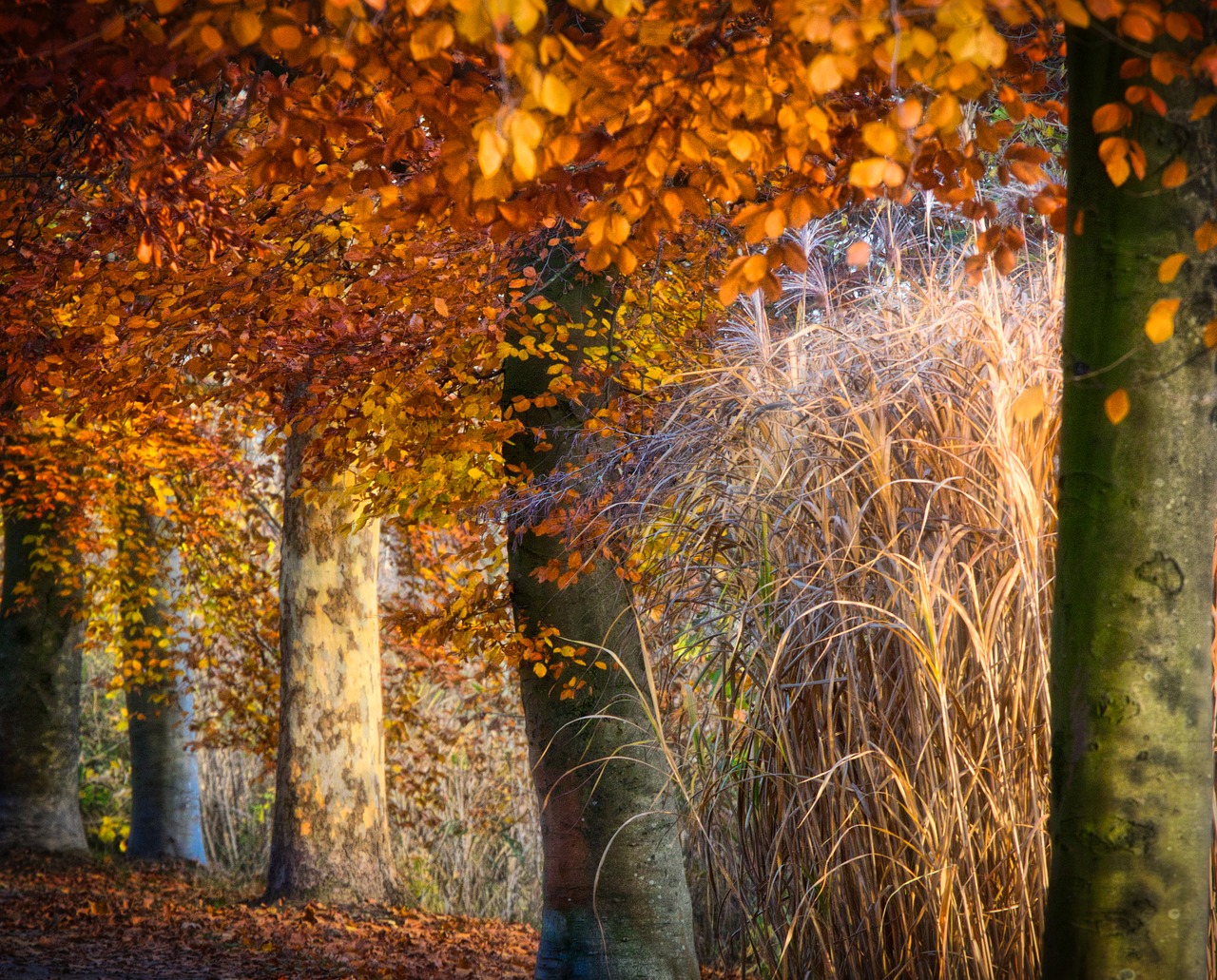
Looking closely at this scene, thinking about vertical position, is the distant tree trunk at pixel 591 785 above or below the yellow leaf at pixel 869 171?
below

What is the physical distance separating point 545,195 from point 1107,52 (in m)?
1.43

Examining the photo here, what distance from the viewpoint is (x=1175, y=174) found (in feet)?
7.97

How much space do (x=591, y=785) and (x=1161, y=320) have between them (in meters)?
3.76

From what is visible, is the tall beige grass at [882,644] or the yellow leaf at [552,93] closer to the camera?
the yellow leaf at [552,93]

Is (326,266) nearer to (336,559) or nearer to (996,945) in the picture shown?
(336,559)

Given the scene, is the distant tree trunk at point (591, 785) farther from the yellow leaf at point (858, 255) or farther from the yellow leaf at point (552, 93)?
the yellow leaf at point (552, 93)

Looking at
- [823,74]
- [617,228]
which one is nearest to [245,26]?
[617,228]

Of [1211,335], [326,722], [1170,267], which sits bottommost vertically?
[326,722]

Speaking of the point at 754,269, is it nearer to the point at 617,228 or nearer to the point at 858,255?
the point at 858,255

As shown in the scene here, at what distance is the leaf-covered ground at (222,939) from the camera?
679cm

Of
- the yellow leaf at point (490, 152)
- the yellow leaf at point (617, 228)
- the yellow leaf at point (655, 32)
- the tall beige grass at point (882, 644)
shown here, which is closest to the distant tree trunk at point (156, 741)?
the tall beige grass at point (882, 644)

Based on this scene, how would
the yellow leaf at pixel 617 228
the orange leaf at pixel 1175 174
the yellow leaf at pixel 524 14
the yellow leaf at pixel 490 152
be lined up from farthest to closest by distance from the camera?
the yellow leaf at pixel 617 228
the orange leaf at pixel 1175 174
the yellow leaf at pixel 490 152
the yellow leaf at pixel 524 14

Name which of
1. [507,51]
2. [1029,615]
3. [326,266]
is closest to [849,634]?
[1029,615]

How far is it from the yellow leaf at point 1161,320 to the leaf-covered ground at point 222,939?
5.44 m
